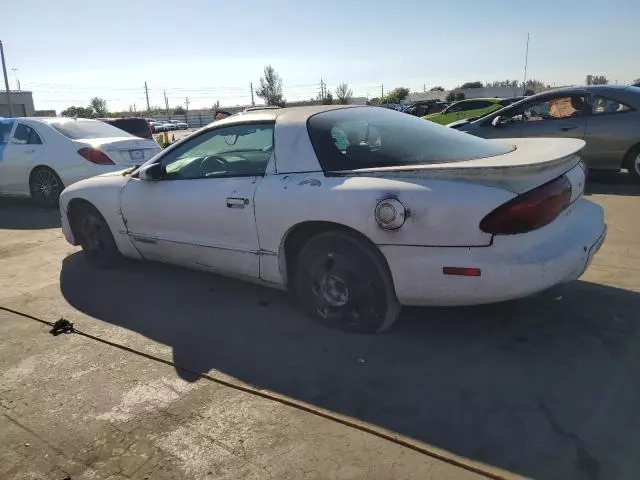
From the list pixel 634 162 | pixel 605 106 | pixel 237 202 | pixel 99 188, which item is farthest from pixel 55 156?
pixel 634 162

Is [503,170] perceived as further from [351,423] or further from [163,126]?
[163,126]

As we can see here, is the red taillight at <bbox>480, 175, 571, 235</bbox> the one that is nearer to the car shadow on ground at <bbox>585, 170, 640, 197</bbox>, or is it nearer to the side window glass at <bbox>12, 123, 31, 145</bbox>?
the car shadow on ground at <bbox>585, 170, 640, 197</bbox>

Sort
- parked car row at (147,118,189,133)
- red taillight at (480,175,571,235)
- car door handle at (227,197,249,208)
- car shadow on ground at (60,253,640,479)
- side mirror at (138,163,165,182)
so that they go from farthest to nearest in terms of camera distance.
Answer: parked car row at (147,118,189,133)
side mirror at (138,163,165,182)
car door handle at (227,197,249,208)
red taillight at (480,175,571,235)
car shadow on ground at (60,253,640,479)

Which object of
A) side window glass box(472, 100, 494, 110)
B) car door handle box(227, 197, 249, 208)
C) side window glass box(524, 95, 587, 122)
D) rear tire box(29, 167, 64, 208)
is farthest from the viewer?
side window glass box(472, 100, 494, 110)

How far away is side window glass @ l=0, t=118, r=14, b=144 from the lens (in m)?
8.68

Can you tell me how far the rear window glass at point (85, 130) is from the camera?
8.20 metres

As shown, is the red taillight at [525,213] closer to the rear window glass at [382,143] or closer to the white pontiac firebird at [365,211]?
the white pontiac firebird at [365,211]

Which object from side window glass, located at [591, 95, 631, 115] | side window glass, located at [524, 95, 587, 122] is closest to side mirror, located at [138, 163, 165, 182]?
side window glass, located at [524, 95, 587, 122]

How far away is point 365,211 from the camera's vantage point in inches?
121

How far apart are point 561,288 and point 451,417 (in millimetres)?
1916

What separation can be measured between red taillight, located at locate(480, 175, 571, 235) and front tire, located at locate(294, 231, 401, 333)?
0.67m

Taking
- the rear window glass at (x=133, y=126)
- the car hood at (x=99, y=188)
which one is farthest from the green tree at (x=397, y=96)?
the car hood at (x=99, y=188)

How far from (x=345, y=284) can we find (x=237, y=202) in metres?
0.98

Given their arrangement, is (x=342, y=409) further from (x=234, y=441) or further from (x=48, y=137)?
(x=48, y=137)
